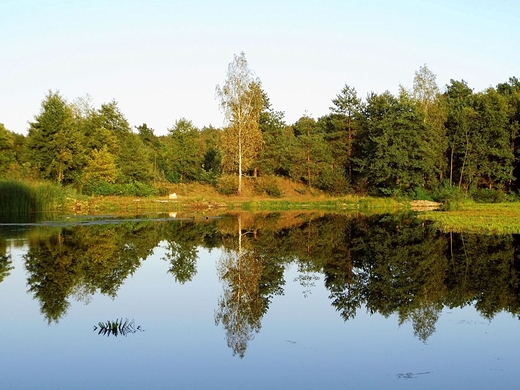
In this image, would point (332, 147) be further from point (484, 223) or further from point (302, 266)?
point (302, 266)

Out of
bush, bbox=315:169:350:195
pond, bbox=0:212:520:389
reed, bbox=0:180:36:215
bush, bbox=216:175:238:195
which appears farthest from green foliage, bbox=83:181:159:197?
pond, bbox=0:212:520:389

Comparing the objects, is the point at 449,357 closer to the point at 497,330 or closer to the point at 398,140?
the point at 497,330

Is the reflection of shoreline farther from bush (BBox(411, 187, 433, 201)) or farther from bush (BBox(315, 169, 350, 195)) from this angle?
bush (BBox(315, 169, 350, 195))

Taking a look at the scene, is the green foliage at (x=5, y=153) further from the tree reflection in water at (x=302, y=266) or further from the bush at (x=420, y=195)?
the bush at (x=420, y=195)

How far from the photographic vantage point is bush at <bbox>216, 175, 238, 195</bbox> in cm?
4675

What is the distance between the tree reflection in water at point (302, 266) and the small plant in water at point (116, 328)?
126 centimetres

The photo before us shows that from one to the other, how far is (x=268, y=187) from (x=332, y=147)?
27.3 ft

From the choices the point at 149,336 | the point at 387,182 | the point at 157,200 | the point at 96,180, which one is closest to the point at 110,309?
the point at 149,336

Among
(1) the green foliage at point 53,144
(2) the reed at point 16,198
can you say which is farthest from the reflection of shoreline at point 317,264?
(1) the green foliage at point 53,144

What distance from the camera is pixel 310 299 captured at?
11.0 m

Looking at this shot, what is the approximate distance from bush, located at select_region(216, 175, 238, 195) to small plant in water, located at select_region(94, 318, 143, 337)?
37969mm

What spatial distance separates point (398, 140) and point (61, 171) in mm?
28339

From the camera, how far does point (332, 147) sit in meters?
50.7

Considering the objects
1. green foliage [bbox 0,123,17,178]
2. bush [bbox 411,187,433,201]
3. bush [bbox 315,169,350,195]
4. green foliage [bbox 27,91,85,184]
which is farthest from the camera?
bush [bbox 315,169,350,195]
